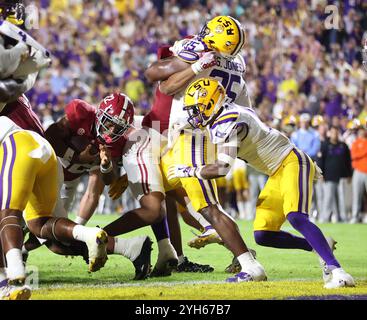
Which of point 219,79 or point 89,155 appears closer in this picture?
point 89,155

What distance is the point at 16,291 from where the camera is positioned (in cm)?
→ 489

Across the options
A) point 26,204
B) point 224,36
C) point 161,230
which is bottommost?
point 161,230

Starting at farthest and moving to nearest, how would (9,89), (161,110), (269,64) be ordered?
1. (269,64)
2. (161,110)
3. (9,89)

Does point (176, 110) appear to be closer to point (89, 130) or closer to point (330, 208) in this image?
point (89, 130)

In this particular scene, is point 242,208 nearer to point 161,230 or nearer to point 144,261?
point 161,230

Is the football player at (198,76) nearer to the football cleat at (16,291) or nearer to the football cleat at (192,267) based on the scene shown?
the football cleat at (192,267)

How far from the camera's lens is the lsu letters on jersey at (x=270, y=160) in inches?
245

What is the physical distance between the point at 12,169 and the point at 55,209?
822 millimetres

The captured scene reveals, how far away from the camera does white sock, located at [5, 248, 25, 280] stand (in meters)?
5.02

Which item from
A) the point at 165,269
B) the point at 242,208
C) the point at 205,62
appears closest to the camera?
the point at 205,62

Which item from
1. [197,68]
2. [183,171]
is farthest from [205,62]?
[183,171]

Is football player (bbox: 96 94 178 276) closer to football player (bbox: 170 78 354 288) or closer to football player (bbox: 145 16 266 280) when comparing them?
football player (bbox: 145 16 266 280)

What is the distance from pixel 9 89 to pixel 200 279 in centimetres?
232
